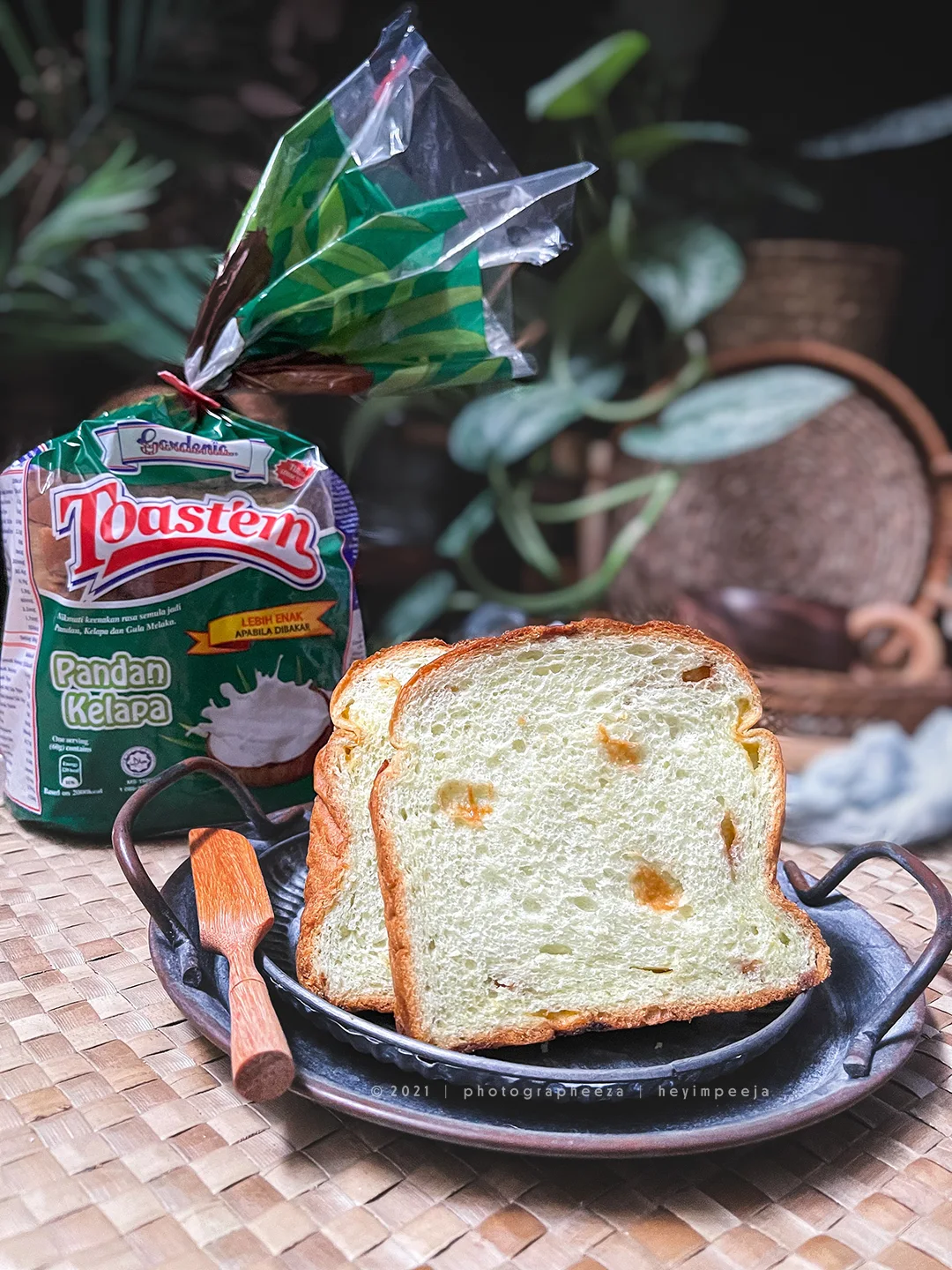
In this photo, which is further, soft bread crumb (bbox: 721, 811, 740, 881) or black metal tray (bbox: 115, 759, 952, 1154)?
soft bread crumb (bbox: 721, 811, 740, 881)

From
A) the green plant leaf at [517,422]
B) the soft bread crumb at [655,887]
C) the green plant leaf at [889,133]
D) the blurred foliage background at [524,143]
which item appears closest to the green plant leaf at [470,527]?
the blurred foliage background at [524,143]

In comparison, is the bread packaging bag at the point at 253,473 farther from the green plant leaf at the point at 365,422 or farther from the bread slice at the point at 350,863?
the green plant leaf at the point at 365,422

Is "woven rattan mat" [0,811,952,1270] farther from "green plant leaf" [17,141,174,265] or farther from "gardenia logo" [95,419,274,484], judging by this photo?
"green plant leaf" [17,141,174,265]

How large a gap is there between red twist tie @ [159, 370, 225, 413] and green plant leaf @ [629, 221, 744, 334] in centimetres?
167

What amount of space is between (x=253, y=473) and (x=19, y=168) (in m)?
1.64

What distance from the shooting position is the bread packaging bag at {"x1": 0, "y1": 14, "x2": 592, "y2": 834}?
46.6 inches

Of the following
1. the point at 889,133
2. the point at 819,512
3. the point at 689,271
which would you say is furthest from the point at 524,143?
the point at 819,512

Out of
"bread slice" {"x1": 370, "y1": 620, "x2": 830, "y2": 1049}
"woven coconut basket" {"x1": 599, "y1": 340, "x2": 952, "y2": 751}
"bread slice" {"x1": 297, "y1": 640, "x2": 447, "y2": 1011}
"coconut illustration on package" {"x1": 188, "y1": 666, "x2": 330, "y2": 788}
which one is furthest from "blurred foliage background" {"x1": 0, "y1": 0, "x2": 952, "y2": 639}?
"bread slice" {"x1": 370, "y1": 620, "x2": 830, "y2": 1049}

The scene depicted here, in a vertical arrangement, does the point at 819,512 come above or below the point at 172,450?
below

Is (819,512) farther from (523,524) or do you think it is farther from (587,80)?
(587,80)

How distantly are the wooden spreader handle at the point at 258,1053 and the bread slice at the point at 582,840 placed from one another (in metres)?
0.11

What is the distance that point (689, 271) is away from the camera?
105 inches

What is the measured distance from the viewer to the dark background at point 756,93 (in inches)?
100

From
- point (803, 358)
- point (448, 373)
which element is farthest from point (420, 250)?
point (803, 358)
